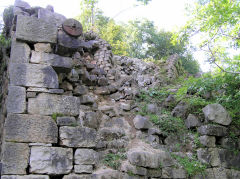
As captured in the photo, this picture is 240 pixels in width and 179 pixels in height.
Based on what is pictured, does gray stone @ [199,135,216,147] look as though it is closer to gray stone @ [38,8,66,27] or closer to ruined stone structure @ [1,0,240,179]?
ruined stone structure @ [1,0,240,179]

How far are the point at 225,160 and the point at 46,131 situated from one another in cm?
488

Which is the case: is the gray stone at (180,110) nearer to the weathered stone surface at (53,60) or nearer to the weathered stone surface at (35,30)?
the weathered stone surface at (53,60)

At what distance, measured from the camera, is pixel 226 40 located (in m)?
6.64

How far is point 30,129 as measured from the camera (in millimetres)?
3906

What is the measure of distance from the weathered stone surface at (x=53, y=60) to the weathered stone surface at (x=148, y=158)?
2596 millimetres

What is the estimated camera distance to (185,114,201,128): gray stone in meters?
6.96

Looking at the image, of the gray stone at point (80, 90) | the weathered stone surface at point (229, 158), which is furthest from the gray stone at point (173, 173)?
the gray stone at point (80, 90)

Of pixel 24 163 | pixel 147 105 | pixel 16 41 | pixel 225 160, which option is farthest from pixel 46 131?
pixel 225 160

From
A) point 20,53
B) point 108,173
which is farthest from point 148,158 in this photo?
point 20,53

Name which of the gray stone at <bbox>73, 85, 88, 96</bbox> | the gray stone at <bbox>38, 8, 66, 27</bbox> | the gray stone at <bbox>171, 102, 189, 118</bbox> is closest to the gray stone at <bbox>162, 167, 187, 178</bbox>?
the gray stone at <bbox>171, 102, 189, 118</bbox>

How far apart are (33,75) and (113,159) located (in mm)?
2859

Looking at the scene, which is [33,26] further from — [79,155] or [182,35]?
[182,35]

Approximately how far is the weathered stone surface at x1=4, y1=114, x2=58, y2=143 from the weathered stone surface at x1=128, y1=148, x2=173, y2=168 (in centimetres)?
232

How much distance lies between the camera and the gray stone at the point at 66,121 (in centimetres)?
411
